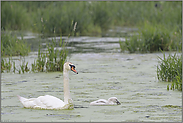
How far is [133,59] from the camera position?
12.4 metres

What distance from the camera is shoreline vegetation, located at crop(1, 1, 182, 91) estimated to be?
10180mm

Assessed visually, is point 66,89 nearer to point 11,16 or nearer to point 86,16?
point 86,16

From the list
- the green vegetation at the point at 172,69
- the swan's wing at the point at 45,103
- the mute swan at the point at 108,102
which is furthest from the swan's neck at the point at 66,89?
the green vegetation at the point at 172,69

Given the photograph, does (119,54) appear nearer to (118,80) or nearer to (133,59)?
(133,59)

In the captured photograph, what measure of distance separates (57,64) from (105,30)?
1406 cm

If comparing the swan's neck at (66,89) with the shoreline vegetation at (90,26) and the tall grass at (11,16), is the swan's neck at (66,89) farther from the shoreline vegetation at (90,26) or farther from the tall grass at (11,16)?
the tall grass at (11,16)

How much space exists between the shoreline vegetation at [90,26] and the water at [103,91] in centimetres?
45

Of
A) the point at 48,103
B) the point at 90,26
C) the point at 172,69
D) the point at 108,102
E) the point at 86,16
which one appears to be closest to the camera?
the point at 48,103

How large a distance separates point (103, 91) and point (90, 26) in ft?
47.3

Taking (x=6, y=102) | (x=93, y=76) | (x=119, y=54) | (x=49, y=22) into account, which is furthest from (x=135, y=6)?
(x=6, y=102)

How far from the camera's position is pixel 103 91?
8.01m

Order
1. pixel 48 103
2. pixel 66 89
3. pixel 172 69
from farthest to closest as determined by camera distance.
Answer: pixel 172 69 → pixel 66 89 → pixel 48 103

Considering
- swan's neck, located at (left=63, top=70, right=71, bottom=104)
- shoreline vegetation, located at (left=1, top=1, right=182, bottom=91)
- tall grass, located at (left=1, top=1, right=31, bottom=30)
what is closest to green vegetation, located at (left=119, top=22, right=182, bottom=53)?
shoreline vegetation, located at (left=1, top=1, right=182, bottom=91)

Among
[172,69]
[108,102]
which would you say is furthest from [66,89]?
[172,69]
